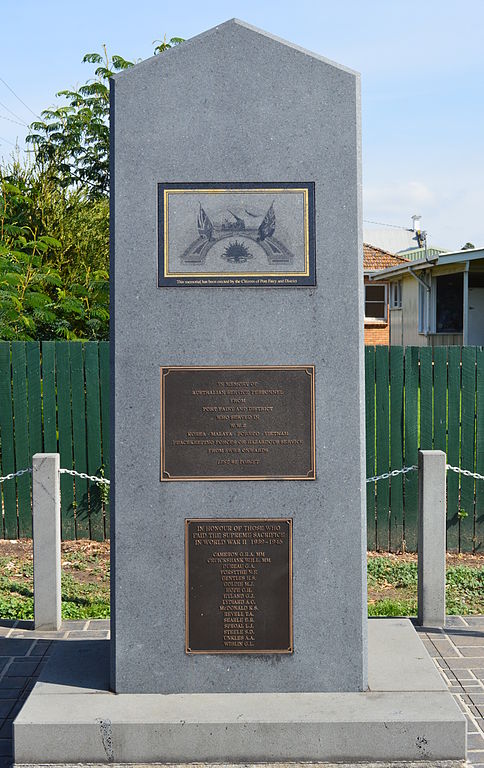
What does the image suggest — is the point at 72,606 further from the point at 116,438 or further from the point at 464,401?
the point at 464,401

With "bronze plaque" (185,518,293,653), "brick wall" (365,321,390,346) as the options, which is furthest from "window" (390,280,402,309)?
"bronze plaque" (185,518,293,653)

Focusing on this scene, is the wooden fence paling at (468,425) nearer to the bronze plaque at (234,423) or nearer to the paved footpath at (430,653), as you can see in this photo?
the paved footpath at (430,653)

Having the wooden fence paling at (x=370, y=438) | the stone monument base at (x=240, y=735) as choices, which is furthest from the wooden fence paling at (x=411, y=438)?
the stone monument base at (x=240, y=735)

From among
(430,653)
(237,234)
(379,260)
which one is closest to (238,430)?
(237,234)

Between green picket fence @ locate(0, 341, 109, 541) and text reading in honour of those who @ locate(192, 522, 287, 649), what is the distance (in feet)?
14.9

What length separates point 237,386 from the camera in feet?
14.3

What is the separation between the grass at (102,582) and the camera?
22.1 ft

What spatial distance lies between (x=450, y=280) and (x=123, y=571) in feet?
71.2

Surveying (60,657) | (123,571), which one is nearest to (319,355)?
(123,571)

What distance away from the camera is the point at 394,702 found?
4191 millimetres

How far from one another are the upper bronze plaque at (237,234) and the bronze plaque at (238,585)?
1.23 meters

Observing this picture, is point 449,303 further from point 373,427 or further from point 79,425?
point 79,425

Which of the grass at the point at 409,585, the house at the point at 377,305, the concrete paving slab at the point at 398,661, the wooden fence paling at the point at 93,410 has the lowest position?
the grass at the point at 409,585

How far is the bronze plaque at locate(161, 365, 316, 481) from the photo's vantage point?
434 centimetres
